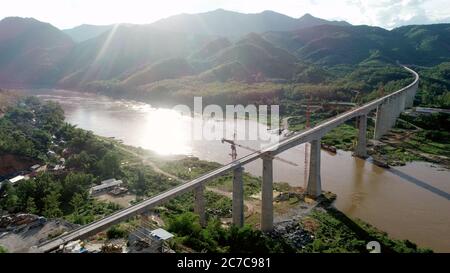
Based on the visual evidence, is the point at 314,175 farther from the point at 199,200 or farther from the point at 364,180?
the point at 199,200

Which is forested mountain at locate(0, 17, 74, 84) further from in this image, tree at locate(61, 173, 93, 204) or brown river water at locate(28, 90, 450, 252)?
tree at locate(61, 173, 93, 204)

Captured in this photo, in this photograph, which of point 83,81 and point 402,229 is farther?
point 83,81

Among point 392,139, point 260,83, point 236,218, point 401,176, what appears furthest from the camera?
point 260,83

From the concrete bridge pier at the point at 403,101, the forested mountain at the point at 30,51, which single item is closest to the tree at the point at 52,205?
the concrete bridge pier at the point at 403,101

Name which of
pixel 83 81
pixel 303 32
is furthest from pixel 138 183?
pixel 303 32

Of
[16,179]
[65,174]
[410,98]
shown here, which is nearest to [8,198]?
[65,174]

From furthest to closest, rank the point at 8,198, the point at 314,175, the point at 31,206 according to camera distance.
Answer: the point at 314,175 → the point at 8,198 → the point at 31,206
